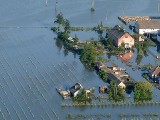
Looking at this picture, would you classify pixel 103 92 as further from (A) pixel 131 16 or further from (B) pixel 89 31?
(A) pixel 131 16

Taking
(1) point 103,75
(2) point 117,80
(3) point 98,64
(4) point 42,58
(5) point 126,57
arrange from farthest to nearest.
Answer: (5) point 126,57 < (4) point 42,58 < (3) point 98,64 < (1) point 103,75 < (2) point 117,80

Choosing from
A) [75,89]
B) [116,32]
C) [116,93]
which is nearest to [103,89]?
[116,93]

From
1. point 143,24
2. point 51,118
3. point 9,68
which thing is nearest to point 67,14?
point 143,24

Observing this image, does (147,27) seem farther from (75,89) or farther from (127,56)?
(75,89)

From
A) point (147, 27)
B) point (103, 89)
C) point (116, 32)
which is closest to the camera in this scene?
point (103, 89)

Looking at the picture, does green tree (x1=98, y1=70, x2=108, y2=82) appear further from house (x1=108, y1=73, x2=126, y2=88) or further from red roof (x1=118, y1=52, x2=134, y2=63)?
red roof (x1=118, y1=52, x2=134, y2=63)

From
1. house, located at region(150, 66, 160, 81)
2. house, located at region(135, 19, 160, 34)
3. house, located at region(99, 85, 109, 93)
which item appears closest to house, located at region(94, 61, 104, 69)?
house, located at region(150, 66, 160, 81)
